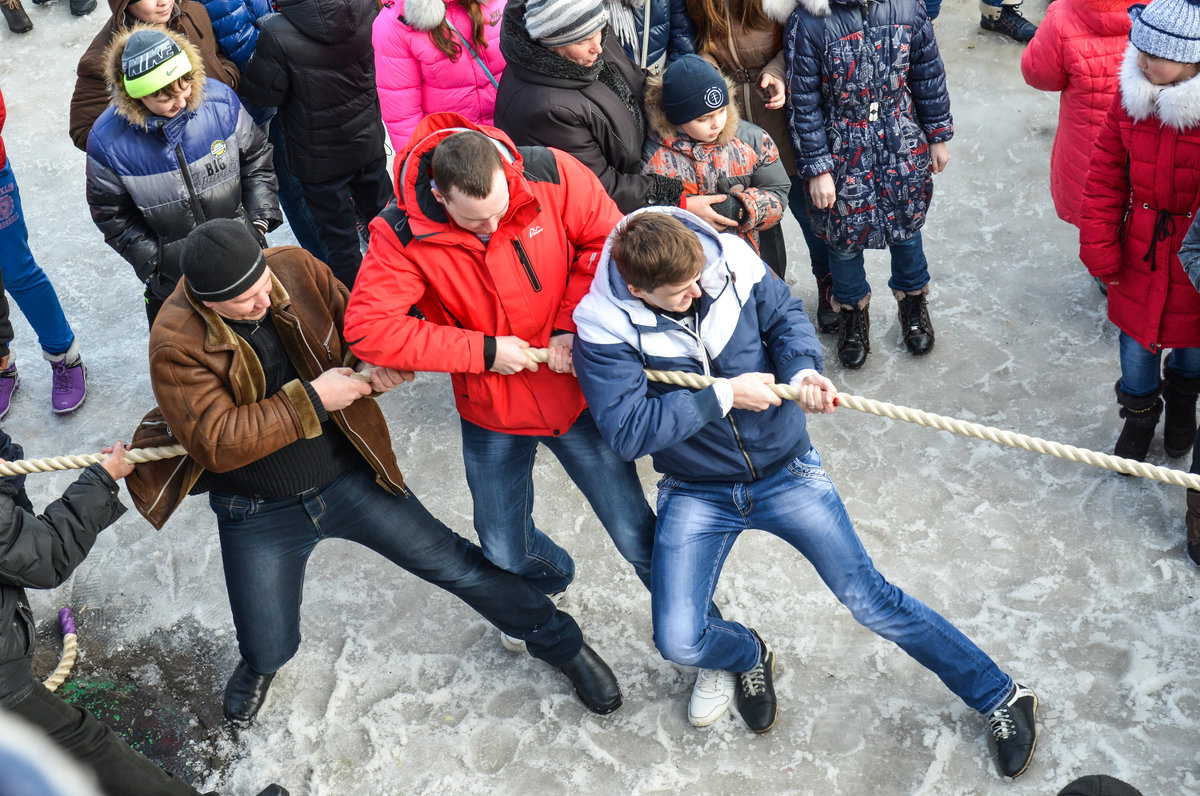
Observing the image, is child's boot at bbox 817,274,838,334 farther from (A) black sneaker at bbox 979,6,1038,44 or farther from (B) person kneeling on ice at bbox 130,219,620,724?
(A) black sneaker at bbox 979,6,1038,44

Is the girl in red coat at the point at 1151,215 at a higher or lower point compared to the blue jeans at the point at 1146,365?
higher

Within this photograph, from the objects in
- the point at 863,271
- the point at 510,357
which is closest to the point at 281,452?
the point at 510,357

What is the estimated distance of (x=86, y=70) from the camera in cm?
464

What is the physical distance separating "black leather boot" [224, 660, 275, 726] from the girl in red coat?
3292 millimetres

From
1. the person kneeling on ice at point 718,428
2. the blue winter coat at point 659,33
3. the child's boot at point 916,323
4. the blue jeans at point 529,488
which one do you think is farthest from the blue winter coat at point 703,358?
the child's boot at point 916,323

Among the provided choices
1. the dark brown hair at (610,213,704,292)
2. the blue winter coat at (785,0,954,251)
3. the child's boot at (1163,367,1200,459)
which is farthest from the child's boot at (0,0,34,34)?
the child's boot at (1163,367,1200,459)

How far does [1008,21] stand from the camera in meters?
7.14

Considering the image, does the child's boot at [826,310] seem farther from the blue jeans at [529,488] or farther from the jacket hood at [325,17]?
the jacket hood at [325,17]

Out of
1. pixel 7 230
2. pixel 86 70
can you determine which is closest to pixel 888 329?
pixel 86 70

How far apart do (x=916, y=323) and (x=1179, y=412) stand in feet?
3.80

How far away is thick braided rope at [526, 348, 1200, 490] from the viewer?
119 inches

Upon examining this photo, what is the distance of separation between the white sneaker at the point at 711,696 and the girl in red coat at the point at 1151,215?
6.03 ft

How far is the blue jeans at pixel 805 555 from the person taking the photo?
3.22 meters

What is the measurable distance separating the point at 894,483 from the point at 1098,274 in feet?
3.56
